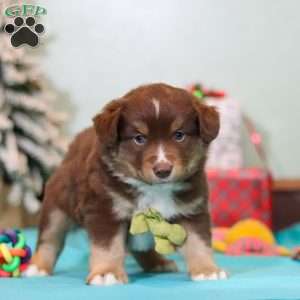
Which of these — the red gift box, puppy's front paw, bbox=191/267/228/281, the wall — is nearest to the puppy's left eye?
puppy's front paw, bbox=191/267/228/281

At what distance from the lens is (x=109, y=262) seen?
213cm

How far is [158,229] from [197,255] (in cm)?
15

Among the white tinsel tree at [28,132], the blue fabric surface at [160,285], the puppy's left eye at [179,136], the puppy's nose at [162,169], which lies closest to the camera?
the blue fabric surface at [160,285]

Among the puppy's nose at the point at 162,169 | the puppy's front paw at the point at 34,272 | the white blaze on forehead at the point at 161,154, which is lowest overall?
the puppy's front paw at the point at 34,272

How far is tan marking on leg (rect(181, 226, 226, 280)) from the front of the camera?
2.17m

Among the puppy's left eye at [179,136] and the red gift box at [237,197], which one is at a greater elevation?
the puppy's left eye at [179,136]

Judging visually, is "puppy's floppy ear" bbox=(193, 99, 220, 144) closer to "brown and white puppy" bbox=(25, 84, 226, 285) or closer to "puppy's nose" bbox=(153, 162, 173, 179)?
"brown and white puppy" bbox=(25, 84, 226, 285)

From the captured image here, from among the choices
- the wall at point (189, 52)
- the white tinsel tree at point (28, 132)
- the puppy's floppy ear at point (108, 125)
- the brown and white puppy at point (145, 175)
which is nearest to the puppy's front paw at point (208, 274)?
the brown and white puppy at point (145, 175)

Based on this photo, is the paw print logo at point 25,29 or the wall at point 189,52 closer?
the paw print logo at point 25,29

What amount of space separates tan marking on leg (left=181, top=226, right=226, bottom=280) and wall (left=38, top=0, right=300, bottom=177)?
740mm

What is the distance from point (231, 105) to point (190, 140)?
2.29 m

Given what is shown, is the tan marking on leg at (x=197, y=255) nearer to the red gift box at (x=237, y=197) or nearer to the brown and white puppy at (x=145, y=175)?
the brown and white puppy at (x=145, y=175)

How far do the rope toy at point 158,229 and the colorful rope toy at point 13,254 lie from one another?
0.45 m

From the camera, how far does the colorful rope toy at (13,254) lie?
92.4 inches
